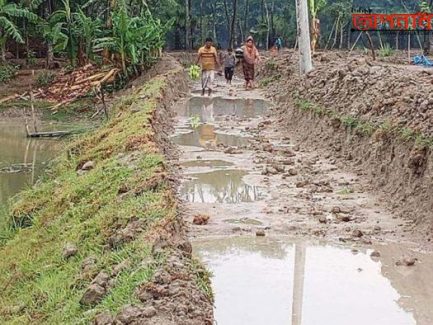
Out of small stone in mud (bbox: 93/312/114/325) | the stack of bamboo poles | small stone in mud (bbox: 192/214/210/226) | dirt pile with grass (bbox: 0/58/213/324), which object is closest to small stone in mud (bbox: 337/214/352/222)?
small stone in mud (bbox: 192/214/210/226)

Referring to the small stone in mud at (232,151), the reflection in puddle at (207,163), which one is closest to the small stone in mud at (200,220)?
the reflection in puddle at (207,163)

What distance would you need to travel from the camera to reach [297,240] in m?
8.10

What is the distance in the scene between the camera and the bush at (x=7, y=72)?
93.7 ft

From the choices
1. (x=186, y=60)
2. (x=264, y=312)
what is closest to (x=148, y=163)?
(x=264, y=312)

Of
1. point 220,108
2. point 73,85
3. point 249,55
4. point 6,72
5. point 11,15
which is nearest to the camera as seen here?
point 220,108

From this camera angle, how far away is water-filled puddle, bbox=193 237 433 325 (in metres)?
5.86

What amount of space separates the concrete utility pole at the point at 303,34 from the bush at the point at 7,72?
1374cm

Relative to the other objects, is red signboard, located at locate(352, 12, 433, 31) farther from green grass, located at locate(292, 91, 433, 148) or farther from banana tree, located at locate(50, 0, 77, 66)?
banana tree, located at locate(50, 0, 77, 66)

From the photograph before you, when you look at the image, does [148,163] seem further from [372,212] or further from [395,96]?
[395,96]

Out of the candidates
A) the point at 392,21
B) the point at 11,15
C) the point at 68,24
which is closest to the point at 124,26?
the point at 68,24

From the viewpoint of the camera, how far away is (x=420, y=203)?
340 inches

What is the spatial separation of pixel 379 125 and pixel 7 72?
20552 mm

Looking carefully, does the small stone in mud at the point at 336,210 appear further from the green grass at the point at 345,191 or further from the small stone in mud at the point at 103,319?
the small stone in mud at the point at 103,319

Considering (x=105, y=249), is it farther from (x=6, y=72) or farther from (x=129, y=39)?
(x=6, y=72)
